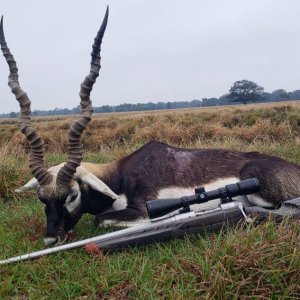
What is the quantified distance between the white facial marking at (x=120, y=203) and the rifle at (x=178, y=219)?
4.43 feet

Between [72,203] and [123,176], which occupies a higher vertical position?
[123,176]

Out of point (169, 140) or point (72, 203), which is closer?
point (72, 203)

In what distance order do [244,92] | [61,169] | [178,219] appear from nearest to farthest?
1. [178,219]
2. [61,169]
3. [244,92]

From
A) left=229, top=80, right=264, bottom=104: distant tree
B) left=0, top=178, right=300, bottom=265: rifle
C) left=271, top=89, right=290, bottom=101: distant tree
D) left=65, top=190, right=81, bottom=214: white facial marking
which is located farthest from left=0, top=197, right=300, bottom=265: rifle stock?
left=271, top=89, right=290, bottom=101: distant tree

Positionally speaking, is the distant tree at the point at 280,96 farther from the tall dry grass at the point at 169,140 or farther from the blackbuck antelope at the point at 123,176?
the blackbuck antelope at the point at 123,176

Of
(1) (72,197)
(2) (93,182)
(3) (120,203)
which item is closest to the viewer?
(1) (72,197)

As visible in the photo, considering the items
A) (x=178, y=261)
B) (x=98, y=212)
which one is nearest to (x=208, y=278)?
(x=178, y=261)

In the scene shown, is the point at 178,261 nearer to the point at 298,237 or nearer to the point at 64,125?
the point at 298,237

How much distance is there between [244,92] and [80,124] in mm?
79608

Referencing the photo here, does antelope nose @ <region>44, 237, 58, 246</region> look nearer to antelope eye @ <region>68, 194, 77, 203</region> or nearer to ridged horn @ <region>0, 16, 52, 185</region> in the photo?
antelope eye @ <region>68, 194, 77, 203</region>

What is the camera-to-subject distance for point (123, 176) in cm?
576

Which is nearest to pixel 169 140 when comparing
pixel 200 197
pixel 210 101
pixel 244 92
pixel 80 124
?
pixel 80 124

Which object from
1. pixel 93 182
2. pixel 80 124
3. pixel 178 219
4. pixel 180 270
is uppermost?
pixel 80 124

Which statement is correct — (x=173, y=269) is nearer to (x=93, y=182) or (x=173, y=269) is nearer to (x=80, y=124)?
(x=93, y=182)
